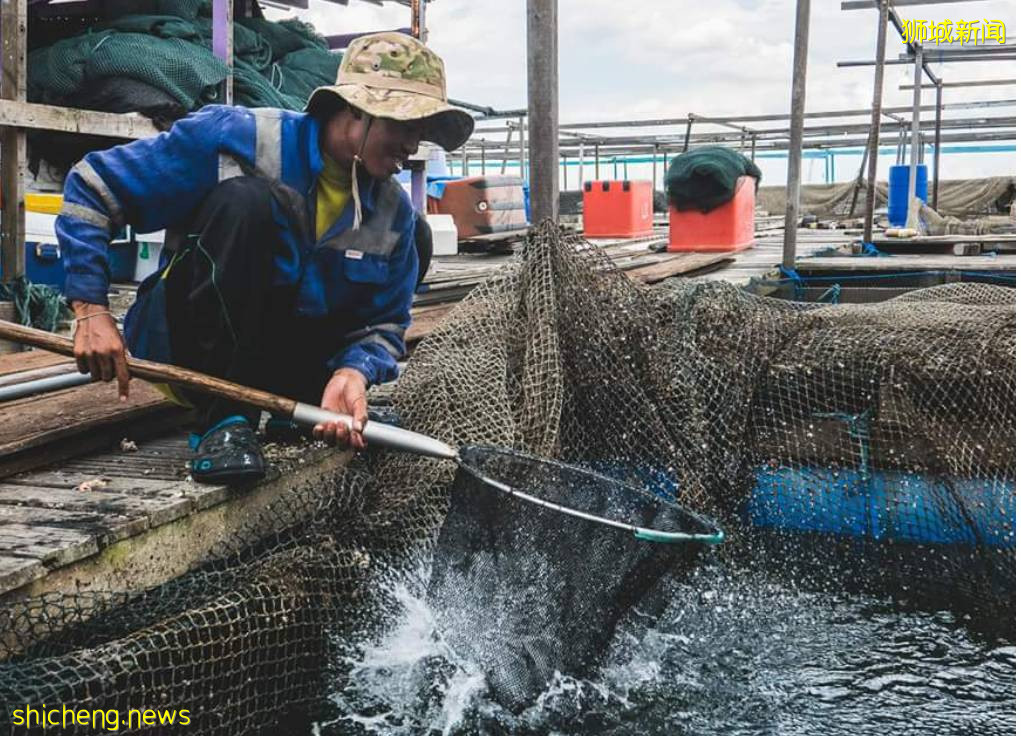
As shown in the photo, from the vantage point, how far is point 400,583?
289 cm

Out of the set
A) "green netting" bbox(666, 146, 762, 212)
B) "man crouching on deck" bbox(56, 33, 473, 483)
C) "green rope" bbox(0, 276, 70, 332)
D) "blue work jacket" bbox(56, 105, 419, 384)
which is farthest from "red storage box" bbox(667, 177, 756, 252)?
"man crouching on deck" bbox(56, 33, 473, 483)

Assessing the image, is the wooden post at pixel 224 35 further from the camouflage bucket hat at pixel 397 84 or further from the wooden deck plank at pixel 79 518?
the wooden deck plank at pixel 79 518

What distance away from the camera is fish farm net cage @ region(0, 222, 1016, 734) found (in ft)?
9.87

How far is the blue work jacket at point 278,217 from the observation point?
8.95 ft

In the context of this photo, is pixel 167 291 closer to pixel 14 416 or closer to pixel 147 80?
pixel 14 416

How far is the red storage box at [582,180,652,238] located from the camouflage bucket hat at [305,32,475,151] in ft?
35.5

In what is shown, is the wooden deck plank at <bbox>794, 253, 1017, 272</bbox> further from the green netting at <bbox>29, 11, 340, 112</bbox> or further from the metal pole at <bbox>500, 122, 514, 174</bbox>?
the metal pole at <bbox>500, 122, 514, 174</bbox>

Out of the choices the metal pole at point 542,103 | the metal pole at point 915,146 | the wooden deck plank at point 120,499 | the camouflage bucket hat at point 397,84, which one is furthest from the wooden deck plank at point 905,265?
the wooden deck plank at point 120,499

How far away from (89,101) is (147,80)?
2.02 feet

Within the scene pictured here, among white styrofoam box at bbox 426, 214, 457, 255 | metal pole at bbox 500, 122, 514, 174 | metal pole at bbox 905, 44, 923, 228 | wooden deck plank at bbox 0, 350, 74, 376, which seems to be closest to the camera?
wooden deck plank at bbox 0, 350, 74, 376

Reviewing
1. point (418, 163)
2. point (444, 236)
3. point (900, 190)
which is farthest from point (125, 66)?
point (900, 190)

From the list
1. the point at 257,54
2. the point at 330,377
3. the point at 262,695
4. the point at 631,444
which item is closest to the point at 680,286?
the point at 631,444

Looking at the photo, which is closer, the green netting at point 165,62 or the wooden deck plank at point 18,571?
the wooden deck plank at point 18,571

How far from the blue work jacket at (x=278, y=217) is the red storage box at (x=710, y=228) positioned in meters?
7.68
